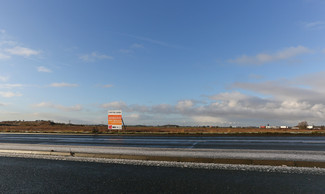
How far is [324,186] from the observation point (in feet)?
19.1

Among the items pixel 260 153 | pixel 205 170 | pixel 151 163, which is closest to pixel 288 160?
pixel 260 153

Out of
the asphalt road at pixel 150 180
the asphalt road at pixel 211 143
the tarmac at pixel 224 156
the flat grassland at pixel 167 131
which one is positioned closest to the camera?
the asphalt road at pixel 150 180

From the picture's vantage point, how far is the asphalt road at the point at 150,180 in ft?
18.4

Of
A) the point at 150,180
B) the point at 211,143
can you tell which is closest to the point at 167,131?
the point at 211,143

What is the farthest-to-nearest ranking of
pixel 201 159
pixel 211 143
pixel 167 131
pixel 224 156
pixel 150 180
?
pixel 167 131 → pixel 211 143 → pixel 224 156 → pixel 201 159 → pixel 150 180

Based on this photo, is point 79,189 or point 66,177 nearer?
point 79,189

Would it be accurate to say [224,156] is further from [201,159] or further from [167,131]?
[167,131]

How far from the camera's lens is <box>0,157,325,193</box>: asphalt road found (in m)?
5.60

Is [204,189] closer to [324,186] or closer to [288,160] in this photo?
[324,186]

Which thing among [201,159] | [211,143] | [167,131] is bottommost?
[167,131]

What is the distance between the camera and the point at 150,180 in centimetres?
643

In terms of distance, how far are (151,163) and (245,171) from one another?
3611 mm

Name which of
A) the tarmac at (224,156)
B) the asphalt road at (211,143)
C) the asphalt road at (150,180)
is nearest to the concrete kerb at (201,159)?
the tarmac at (224,156)

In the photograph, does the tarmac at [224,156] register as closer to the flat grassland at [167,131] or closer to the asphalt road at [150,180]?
the asphalt road at [150,180]
